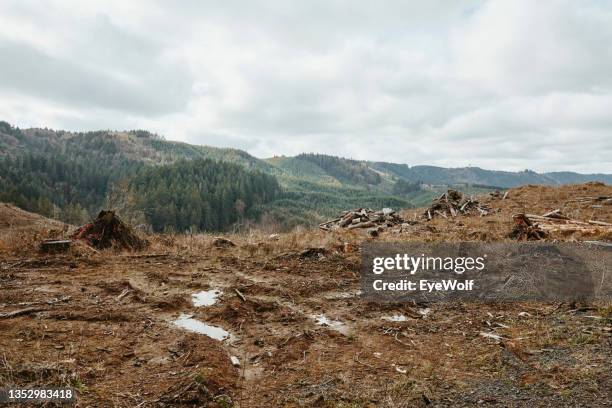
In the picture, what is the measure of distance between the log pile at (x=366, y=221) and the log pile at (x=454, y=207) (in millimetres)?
1913

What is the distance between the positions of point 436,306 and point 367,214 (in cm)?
1218

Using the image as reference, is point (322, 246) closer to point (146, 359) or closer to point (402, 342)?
point (402, 342)

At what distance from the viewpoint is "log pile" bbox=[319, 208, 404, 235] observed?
58.7 feet

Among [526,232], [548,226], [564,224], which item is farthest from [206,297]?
[564,224]

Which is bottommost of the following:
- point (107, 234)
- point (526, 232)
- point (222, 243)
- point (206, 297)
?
point (206, 297)

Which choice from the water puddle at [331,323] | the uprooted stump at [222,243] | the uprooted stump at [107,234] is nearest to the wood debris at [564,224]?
the water puddle at [331,323]

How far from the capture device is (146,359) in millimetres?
5355

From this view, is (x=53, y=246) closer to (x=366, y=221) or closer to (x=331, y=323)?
(x=331, y=323)

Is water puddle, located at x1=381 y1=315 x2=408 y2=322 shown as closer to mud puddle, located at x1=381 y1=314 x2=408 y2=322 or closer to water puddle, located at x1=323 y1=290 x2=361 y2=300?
mud puddle, located at x1=381 y1=314 x2=408 y2=322

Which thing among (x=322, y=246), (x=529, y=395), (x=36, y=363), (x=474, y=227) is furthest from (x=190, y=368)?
(x=474, y=227)

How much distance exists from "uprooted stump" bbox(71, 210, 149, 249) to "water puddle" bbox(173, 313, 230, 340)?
6.45 meters

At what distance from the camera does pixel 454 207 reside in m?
20.8

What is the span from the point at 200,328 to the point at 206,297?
163 centimetres

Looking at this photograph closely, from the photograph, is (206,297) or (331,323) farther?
(206,297)
